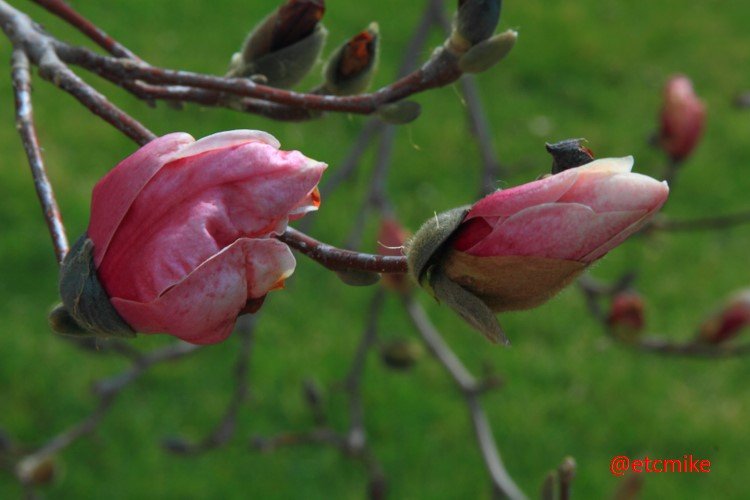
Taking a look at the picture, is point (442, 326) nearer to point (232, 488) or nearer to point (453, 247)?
point (232, 488)

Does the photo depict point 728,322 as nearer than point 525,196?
No

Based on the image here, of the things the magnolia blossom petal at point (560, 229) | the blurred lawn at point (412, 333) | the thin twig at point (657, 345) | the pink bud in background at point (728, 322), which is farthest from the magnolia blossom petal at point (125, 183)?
the blurred lawn at point (412, 333)

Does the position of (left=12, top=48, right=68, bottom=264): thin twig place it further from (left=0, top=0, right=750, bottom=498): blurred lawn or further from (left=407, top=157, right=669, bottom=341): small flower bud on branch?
(left=0, top=0, right=750, bottom=498): blurred lawn

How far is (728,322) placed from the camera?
1.91m

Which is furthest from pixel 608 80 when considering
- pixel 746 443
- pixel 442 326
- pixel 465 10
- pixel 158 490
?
pixel 465 10

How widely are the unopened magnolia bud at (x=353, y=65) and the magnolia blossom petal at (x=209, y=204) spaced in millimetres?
328

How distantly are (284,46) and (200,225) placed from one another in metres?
0.39

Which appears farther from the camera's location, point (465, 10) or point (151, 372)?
point (151, 372)

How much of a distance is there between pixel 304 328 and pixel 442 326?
0.50 metres

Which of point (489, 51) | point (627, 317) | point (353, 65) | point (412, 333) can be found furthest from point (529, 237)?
point (412, 333)

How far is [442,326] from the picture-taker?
3441mm

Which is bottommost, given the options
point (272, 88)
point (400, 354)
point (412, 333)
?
point (412, 333)

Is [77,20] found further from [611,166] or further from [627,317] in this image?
[627,317]

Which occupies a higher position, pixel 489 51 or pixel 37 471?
pixel 489 51
